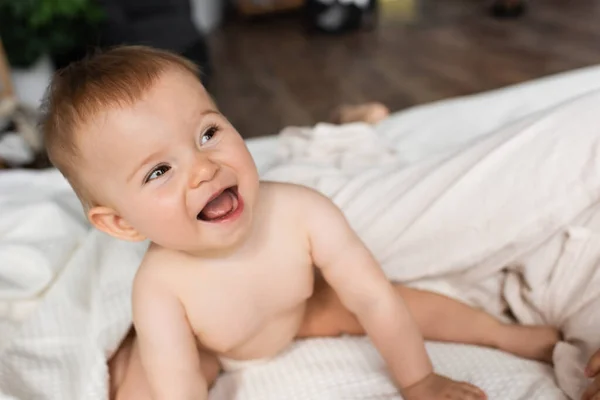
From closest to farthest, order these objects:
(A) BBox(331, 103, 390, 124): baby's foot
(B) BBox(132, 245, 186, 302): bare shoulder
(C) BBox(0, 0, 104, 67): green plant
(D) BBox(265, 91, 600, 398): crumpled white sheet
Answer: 1. (B) BBox(132, 245, 186, 302): bare shoulder
2. (D) BBox(265, 91, 600, 398): crumpled white sheet
3. (A) BBox(331, 103, 390, 124): baby's foot
4. (C) BBox(0, 0, 104, 67): green plant

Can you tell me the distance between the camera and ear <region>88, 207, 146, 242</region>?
2.08 feet

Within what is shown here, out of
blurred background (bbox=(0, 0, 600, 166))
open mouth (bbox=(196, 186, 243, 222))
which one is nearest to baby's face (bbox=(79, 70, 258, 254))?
open mouth (bbox=(196, 186, 243, 222))

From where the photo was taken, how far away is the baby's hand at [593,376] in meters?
0.62

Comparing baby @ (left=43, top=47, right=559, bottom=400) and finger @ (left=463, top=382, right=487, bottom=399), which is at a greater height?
baby @ (left=43, top=47, right=559, bottom=400)

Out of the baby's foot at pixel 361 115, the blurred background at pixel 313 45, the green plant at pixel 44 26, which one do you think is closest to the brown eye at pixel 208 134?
the baby's foot at pixel 361 115

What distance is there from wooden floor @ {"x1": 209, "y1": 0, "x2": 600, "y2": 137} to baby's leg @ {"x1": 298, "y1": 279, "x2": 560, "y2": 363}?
1.48m

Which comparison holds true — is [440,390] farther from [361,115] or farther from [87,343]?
[361,115]

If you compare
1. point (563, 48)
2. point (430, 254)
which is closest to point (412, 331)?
point (430, 254)

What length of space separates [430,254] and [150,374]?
0.43 m

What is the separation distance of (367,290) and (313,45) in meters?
2.69

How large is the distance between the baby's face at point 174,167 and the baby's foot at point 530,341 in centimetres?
39

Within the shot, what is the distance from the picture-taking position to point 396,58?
2873 millimetres

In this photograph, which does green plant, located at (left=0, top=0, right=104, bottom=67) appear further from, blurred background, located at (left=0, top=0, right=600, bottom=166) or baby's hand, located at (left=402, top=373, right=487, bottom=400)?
baby's hand, located at (left=402, top=373, right=487, bottom=400)

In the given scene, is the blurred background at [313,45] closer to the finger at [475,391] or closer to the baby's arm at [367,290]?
the baby's arm at [367,290]
